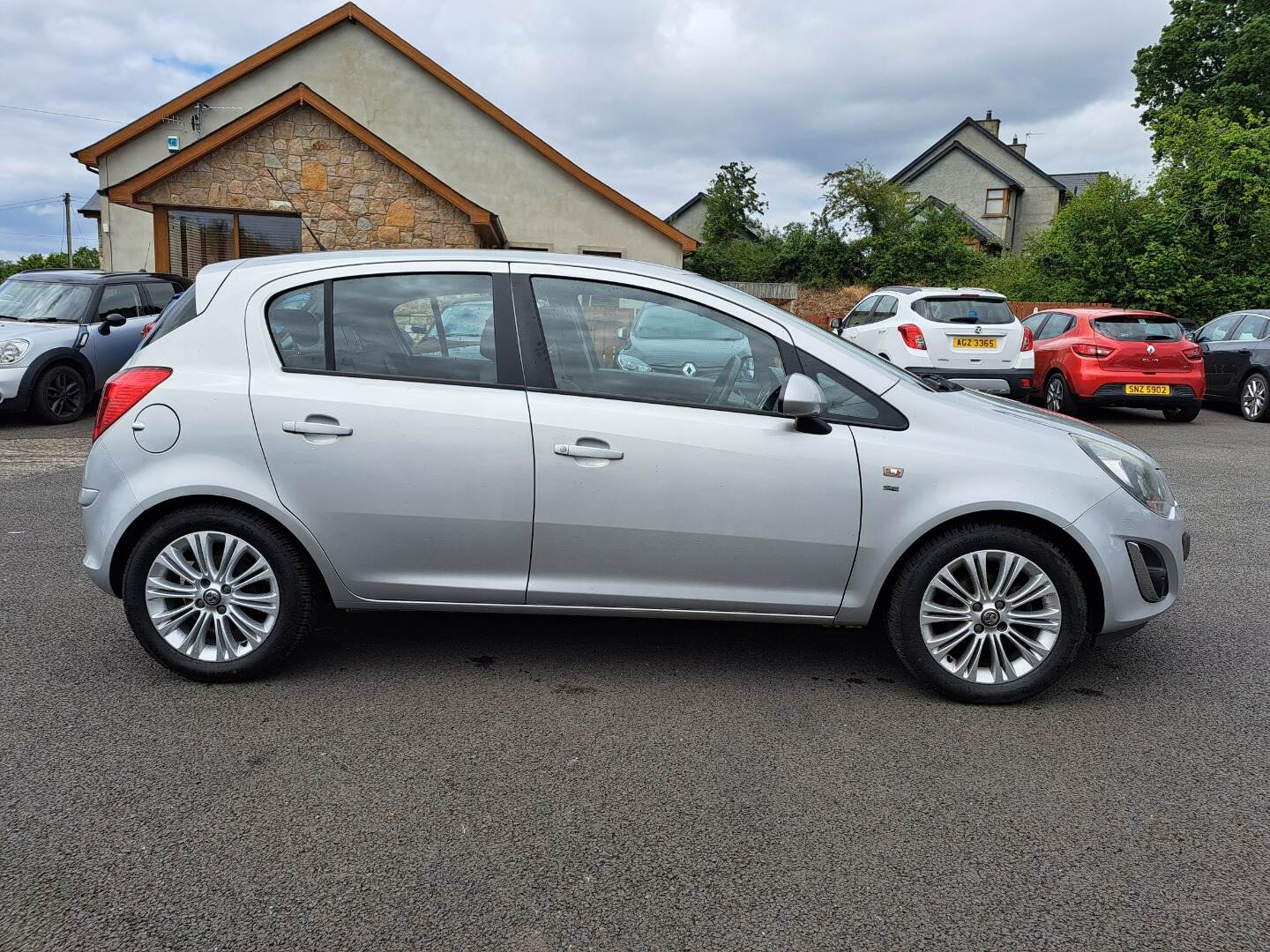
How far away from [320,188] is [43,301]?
5840 millimetres

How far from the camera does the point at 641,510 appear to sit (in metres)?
3.75

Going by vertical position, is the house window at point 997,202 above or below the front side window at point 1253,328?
above

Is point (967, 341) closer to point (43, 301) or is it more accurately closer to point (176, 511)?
point (176, 511)

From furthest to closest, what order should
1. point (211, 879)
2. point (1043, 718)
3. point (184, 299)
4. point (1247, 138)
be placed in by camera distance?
point (1247, 138) < point (184, 299) < point (1043, 718) < point (211, 879)

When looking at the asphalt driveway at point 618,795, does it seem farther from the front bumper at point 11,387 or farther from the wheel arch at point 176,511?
the front bumper at point 11,387

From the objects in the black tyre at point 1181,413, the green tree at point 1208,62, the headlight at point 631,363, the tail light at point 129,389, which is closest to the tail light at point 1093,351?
the black tyre at point 1181,413

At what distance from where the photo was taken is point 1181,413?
13727 millimetres

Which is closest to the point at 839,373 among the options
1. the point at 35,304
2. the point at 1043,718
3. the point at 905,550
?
the point at 905,550

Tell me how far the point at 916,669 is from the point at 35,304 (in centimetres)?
1160

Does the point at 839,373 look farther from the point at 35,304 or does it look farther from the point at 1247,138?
the point at 1247,138

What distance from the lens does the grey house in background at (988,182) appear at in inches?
1875

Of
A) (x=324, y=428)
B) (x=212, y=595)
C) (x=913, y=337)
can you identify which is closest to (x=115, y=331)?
(x=212, y=595)

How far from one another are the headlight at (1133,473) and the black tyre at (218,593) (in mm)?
3143

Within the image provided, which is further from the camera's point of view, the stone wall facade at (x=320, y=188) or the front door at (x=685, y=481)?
the stone wall facade at (x=320, y=188)
